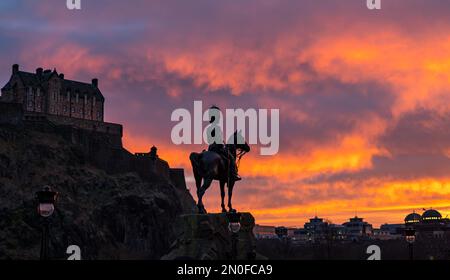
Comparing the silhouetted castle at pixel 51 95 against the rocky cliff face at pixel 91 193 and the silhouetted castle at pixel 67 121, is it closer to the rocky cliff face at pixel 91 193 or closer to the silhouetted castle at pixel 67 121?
the silhouetted castle at pixel 67 121

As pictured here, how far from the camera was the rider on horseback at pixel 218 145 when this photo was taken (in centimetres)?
3444

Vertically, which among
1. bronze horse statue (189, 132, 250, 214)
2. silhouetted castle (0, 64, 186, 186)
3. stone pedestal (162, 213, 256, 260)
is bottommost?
stone pedestal (162, 213, 256, 260)

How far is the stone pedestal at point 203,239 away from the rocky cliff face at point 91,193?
11575 cm

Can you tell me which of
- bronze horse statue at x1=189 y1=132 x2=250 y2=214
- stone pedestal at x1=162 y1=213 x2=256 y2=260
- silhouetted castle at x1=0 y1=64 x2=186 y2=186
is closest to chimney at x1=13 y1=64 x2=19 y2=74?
silhouetted castle at x1=0 y1=64 x2=186 y2=186

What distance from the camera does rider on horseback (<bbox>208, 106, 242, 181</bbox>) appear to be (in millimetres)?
34438

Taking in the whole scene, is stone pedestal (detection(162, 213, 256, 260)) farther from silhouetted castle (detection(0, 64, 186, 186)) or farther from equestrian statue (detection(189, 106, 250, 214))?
silhouetted castle (detection(0, 64, 186, 186))

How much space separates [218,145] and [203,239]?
3984mm

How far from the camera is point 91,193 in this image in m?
161

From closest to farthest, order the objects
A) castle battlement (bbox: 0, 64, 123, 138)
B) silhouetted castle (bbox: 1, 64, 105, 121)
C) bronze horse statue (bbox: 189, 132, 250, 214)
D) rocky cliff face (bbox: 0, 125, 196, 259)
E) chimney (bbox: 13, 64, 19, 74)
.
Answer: bronze horse statue (bbox: 189, 132, 250, 214) → rocky cliff face (bbox: 0, 125, 196, 259) → castle battlement (bbox: 0, 64, 123, 138) → silhouetted castle (bbox: 1, 64, 105, 121) → chimney (bbox: 13, 64, 19, 74)

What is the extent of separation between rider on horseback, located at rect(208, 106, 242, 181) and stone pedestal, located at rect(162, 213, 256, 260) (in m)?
2.05

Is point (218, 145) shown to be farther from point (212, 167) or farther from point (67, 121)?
point (67, 121)

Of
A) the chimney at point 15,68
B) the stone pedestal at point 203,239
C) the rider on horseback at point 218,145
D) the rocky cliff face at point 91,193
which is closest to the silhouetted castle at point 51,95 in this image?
the chimney at point 15,68

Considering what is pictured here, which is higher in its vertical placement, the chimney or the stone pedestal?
the chimney
